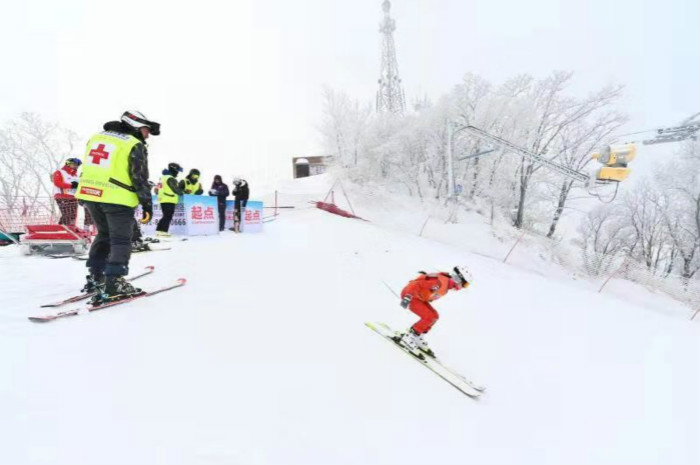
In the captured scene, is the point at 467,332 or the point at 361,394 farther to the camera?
the point at 467,332

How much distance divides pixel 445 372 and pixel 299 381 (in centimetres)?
189

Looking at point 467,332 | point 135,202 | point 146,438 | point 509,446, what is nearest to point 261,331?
point 146,438

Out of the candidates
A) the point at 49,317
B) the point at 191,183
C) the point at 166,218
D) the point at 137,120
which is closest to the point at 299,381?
the point at 49,317

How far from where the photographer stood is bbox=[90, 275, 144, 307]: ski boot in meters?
3.55

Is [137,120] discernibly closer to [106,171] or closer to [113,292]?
[106,171]

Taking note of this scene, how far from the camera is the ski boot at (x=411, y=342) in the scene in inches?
157

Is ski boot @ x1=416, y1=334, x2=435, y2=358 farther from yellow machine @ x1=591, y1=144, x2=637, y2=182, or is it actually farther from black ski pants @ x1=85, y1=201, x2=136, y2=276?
yellow machine @ x1=591, y1=144, x2=637, y2=182

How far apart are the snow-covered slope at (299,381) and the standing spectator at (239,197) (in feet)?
12.6

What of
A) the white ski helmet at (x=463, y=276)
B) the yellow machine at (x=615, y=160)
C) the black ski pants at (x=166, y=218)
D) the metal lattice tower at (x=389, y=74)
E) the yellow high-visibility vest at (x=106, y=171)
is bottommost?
the white ski helmet at (x=463, y=276)

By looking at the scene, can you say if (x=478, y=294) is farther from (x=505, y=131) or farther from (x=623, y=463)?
(x=505, y=131)

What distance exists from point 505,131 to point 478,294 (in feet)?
67.0

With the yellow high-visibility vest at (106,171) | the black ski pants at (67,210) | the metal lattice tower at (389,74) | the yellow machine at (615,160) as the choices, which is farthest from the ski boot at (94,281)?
the metal lattice tower at (389,74)

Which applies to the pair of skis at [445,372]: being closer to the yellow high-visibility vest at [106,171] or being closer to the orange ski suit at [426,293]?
the orange ski suit at [426,293]

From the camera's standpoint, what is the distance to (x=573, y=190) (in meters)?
25.2
